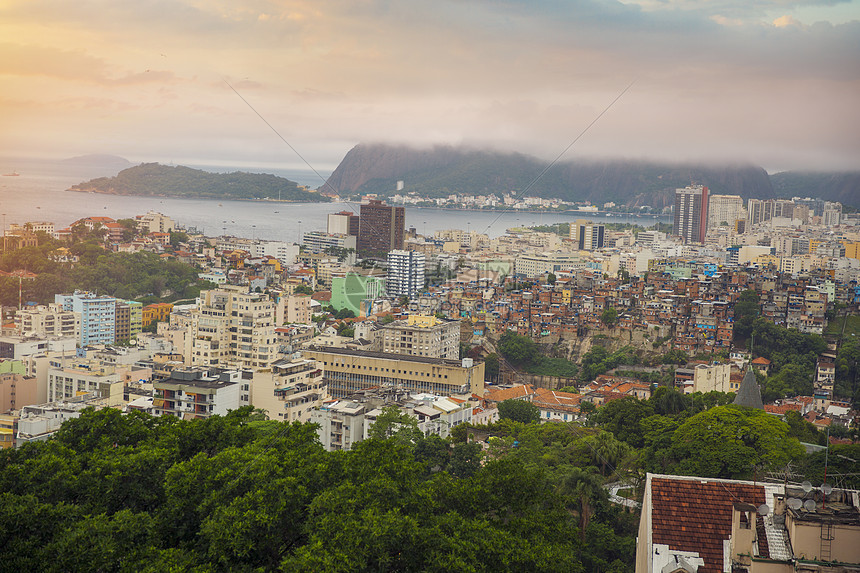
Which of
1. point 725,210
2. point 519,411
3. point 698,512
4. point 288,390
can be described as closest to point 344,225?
point 725,210

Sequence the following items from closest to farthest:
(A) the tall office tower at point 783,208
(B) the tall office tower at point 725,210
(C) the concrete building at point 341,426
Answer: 1. (C) the concrete building at point 341,426
2. (A) the tall office tower at point 783,208
3. (B) the tall office tower at point 725,210

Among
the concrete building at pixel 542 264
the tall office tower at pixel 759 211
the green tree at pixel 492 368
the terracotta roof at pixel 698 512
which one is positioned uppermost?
the tall office tower at pixel 759 211

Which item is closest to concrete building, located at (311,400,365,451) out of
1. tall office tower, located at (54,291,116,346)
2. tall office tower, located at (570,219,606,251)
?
tall office tower, located at (54,291,116,346)

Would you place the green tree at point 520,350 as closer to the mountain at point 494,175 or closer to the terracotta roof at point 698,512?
the terracotta roof at point 698,512

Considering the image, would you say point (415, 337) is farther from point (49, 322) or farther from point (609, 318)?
point (49, 322)

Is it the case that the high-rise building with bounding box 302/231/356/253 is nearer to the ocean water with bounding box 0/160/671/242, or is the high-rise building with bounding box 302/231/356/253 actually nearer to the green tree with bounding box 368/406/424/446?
the ocean water with bounding box 0/160/671/242

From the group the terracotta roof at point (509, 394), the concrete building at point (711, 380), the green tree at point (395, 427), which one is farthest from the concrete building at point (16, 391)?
the concrete building at point (711, 380)
